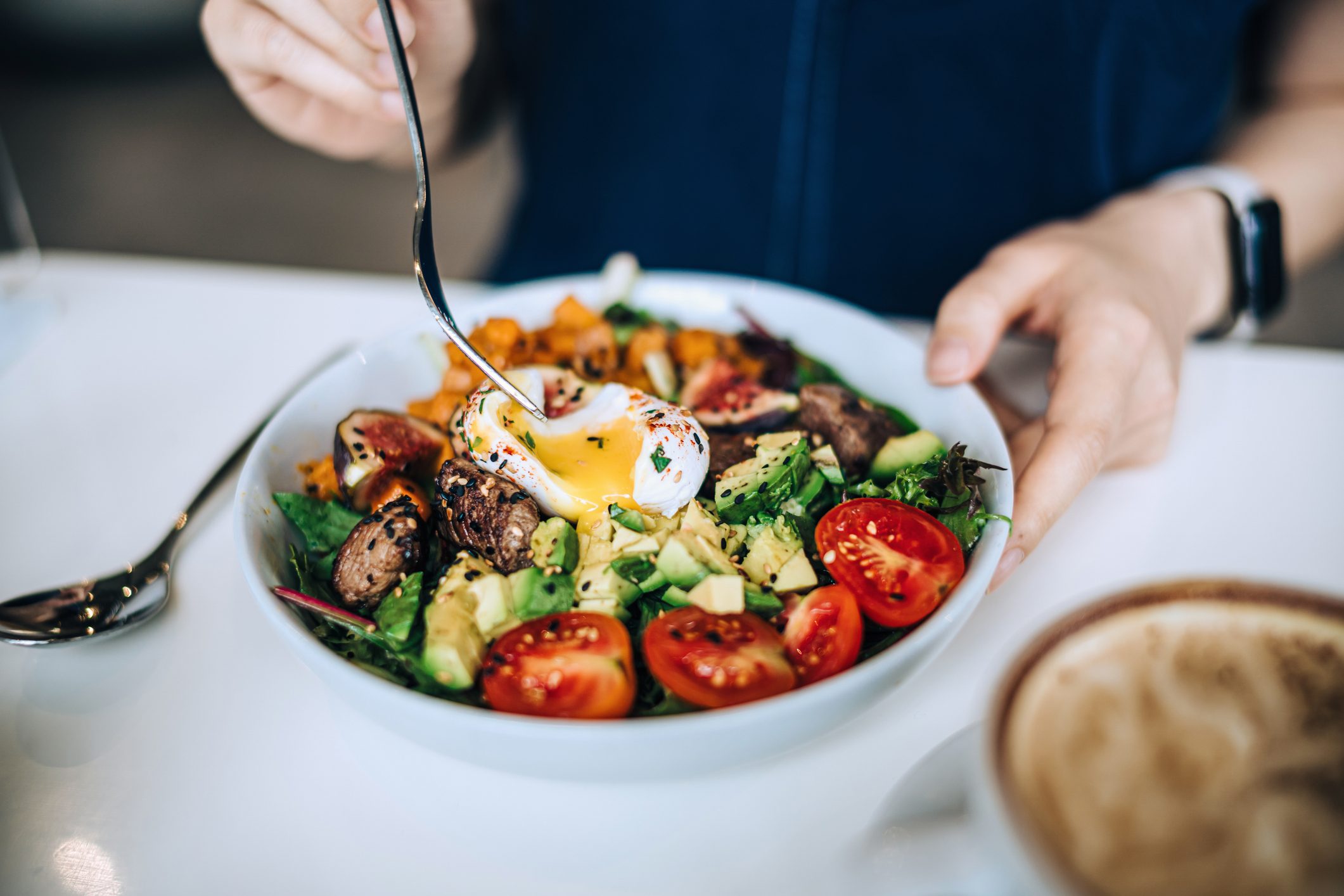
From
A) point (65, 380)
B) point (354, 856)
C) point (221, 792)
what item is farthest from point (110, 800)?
point (65, 380)

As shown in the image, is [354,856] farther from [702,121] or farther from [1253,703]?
[702,121]

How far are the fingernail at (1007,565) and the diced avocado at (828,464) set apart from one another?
0.87 feet

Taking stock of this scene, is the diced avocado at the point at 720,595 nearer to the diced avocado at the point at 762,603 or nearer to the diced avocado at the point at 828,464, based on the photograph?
the diced avocado at the point at 762,603

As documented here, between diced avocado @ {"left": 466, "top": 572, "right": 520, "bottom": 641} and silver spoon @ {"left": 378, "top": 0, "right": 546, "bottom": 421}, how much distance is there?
33 cm

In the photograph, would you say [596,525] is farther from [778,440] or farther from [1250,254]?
[1250,254]

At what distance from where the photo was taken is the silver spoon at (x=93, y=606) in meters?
1.17

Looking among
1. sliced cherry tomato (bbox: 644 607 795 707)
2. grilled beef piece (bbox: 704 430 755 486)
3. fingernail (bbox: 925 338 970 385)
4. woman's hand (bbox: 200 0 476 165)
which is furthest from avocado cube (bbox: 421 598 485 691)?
woman's hand (bbox: 200 0 476 165)

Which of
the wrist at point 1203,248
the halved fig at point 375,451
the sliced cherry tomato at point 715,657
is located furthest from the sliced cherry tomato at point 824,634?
the wrist at point 1203,248

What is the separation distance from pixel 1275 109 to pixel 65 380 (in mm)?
3191

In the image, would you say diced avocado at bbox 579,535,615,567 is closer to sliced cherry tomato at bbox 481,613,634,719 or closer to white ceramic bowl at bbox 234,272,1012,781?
sliced cherry tomato at bbox 481,613,634,719

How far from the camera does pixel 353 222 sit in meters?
5.20

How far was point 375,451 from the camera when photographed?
128 centimetres

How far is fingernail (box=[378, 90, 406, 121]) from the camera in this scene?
160cm

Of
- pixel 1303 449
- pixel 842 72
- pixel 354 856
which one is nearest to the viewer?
pixel 354 856
